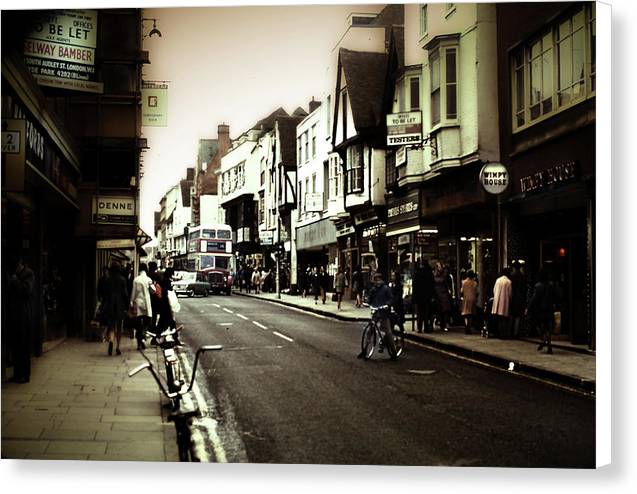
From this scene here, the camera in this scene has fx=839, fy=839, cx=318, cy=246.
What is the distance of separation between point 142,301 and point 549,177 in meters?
6.85

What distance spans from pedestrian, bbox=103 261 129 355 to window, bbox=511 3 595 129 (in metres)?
7.42

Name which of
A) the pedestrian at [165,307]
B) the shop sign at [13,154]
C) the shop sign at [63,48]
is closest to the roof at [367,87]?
the shop sign at [63,48]

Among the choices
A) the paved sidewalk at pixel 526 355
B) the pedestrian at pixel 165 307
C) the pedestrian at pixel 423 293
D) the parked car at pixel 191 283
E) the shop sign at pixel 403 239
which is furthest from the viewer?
the shop sign at pixel 403 239

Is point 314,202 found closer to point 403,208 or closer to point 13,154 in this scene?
point 403,208

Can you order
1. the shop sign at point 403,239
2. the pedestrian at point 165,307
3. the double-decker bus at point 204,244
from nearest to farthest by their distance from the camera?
the pedestrian at point 165,307
the double-decker bus at point 204,244
the shop sign at point 403,239

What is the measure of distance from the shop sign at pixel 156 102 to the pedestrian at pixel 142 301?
287 cm

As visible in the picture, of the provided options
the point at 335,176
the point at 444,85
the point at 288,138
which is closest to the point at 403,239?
the point at 444,85

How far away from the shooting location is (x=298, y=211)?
3981cm

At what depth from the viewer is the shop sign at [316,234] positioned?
34625mm

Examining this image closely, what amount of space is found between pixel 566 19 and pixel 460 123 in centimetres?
658

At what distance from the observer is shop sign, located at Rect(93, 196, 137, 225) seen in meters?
13.1

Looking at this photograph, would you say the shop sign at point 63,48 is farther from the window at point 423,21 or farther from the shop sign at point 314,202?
the shop sign at point 314,202

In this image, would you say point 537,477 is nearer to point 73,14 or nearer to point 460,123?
point 73,14
